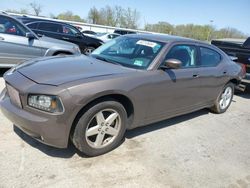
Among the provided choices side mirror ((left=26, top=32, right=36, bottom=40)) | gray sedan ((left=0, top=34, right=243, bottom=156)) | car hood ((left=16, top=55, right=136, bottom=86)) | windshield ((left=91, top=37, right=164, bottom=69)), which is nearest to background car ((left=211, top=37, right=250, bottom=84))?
gray sedan ((left=0, top=34, right=243, bottom=156))

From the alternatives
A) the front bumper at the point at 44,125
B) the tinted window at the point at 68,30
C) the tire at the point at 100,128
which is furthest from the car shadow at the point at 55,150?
the tinted window at the point at 68,30

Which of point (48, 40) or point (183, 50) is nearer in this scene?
point (183, 50)

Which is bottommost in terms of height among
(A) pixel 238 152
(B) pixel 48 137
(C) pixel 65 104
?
(A) pixel 238 152

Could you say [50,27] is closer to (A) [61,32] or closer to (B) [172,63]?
(A) [61,32]

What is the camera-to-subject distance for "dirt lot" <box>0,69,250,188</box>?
2660mm

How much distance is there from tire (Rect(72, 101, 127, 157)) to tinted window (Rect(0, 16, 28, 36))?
441 centimetres

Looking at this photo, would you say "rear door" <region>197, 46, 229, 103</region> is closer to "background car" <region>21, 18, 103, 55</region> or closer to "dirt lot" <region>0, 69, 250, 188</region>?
"dirt lot" <region>0, 69, 250, 188</region>

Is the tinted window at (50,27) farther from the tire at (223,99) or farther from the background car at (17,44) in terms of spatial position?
the tire at (223,99)

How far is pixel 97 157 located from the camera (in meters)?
3.11

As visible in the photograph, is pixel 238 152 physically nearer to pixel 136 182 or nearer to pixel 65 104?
pixel 136 182

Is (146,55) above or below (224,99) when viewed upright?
above

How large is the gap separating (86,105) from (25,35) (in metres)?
4.43

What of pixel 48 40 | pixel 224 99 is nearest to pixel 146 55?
pixel 224 99

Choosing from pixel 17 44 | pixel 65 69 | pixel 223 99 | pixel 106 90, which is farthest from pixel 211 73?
pixel 17 44
